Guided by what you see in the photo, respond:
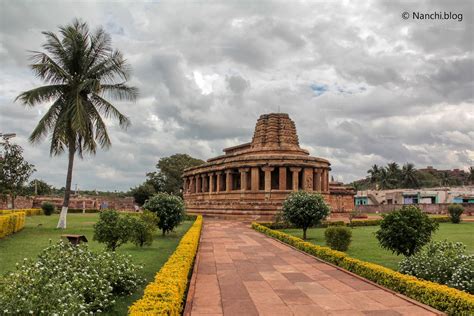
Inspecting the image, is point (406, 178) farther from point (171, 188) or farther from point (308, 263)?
point (308, 263)

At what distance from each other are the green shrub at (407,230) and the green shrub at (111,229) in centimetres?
775

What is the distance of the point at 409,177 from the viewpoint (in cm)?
8319

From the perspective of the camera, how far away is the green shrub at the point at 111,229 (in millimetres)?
13180

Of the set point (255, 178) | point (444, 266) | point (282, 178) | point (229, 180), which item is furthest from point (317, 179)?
point (444, 266)

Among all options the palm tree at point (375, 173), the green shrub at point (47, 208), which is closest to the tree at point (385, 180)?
the palm tree at point (375, 173)

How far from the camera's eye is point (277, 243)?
17.4 meters

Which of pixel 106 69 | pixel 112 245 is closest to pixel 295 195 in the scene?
pixel 112 245

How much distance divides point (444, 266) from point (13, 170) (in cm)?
2340

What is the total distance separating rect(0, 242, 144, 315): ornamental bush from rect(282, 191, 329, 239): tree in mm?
11786

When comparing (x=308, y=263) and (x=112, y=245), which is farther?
(x=112, y=245)

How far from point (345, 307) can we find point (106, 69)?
754 inches

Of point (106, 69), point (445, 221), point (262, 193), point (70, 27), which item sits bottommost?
point (445, 221)

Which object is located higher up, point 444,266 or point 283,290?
point 444,266

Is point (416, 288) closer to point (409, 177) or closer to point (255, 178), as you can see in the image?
point (255, 178)
